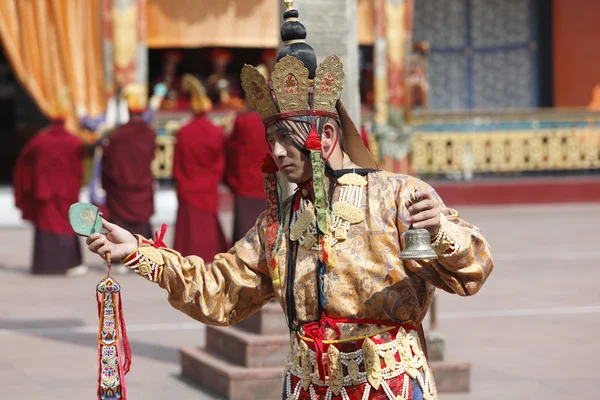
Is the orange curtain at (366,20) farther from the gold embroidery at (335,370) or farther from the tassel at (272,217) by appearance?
the gold embroidery at (335,370)

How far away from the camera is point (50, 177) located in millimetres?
11172

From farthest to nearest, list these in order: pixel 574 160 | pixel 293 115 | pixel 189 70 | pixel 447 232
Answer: pixel 189 70 < pixel 574 160 < pixel 293 115 < pixel 447 232

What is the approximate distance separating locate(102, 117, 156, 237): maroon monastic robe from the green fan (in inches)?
315

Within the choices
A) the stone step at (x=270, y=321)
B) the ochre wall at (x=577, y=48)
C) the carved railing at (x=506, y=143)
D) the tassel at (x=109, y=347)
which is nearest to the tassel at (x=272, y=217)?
the tassel at (x=109, y=347)

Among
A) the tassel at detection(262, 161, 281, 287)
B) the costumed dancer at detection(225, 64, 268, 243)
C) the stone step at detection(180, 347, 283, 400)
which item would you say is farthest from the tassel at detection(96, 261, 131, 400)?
the costumed dancer at detection(225, 64, 268, 243)

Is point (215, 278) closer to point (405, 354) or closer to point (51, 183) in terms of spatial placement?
point (405, 354)

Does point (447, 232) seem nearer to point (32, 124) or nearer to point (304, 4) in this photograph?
point (304, 4)

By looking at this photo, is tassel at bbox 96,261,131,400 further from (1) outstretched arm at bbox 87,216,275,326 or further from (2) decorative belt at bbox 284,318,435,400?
(2) decorative belt at bbox 284,318,435,400

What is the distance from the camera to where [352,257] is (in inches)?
117

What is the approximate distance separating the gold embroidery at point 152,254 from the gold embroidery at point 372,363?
611 mm

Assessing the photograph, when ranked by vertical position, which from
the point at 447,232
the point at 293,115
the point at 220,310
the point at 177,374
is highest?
the point at 293,115

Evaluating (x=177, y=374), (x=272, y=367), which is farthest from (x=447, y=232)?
(x=177, y=374)

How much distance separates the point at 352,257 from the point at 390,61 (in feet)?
44.4

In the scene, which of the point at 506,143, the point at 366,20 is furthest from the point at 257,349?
the point at 506,143
